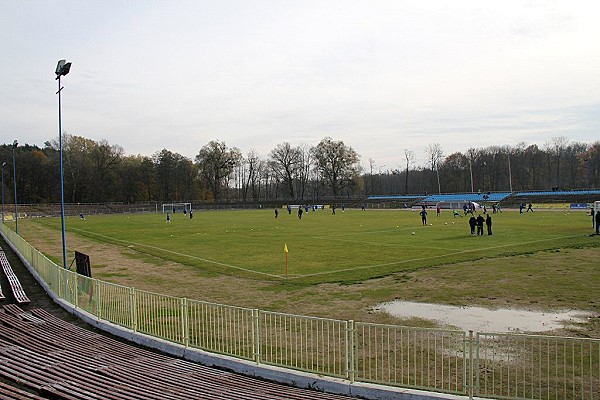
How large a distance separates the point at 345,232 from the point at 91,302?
29.9 m

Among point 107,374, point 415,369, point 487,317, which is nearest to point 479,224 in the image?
point 487,317

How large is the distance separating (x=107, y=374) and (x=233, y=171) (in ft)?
416

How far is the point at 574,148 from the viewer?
132m

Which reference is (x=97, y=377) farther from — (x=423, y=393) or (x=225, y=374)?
(x=423, y=393)

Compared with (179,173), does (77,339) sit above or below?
below

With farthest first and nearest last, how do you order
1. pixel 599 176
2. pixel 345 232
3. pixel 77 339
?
pixel 599 176, pixel 345 232, pixel 77 339

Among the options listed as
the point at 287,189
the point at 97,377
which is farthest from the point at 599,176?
the point at 97,377

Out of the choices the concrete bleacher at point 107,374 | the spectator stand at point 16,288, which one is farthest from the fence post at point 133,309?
the spectator stand at point 16,288

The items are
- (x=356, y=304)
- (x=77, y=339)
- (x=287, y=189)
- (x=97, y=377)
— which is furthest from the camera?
(x=287, y=189)

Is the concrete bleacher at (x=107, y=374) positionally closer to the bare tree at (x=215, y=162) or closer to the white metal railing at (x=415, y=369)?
the white metal railing at (x=415, y=369)

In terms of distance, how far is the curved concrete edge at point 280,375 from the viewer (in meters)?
7.89

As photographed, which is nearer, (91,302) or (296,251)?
(91,302)

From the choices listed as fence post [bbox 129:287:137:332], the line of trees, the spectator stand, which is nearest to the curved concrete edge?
fence post [bbox 129:287:137:332]

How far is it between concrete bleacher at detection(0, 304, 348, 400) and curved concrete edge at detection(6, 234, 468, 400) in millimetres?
186
